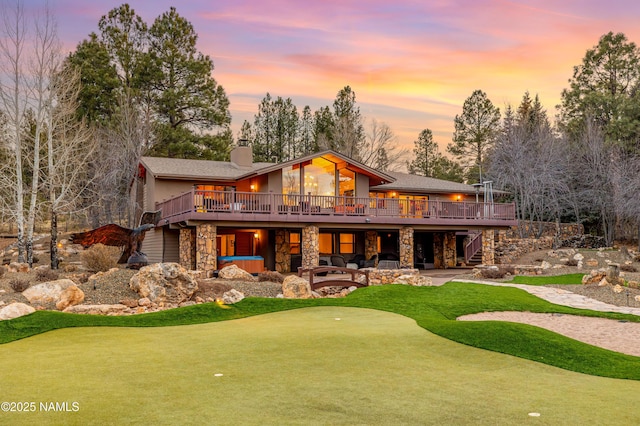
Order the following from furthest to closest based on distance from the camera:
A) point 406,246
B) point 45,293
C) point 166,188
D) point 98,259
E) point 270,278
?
point 166,188 → point 406,246 → point 98,259 → point 270,278 → point 45,293

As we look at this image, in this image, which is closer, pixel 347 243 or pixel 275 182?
pixel 275 182

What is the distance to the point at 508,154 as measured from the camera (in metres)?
35.5

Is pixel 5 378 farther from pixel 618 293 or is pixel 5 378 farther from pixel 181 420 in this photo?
pixel 618 293

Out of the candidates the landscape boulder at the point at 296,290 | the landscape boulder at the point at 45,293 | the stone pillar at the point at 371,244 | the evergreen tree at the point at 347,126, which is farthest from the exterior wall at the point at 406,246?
the evergreen tree at the point at 347,126

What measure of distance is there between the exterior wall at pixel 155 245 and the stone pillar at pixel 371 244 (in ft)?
35.1

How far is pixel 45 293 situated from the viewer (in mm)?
12305

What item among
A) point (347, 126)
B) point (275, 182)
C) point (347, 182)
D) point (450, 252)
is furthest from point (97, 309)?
point (347, 126)

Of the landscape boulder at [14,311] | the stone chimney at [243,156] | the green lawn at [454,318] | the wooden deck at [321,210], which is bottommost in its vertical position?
the green lawn at [454,318]

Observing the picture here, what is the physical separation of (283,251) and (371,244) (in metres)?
5.17

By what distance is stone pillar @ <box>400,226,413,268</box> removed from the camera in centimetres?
2470

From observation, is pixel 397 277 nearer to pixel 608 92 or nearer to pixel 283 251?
pixel 283 251

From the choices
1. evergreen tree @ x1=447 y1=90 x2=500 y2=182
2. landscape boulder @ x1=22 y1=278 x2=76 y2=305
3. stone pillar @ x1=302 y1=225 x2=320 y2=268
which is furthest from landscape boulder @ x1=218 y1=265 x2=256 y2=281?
evergreen tree @ x1=447 y1=90 x2=500 y2=182

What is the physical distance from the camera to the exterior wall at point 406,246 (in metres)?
24.7

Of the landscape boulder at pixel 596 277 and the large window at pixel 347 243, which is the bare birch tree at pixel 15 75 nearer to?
the large window at pixel 347 243
